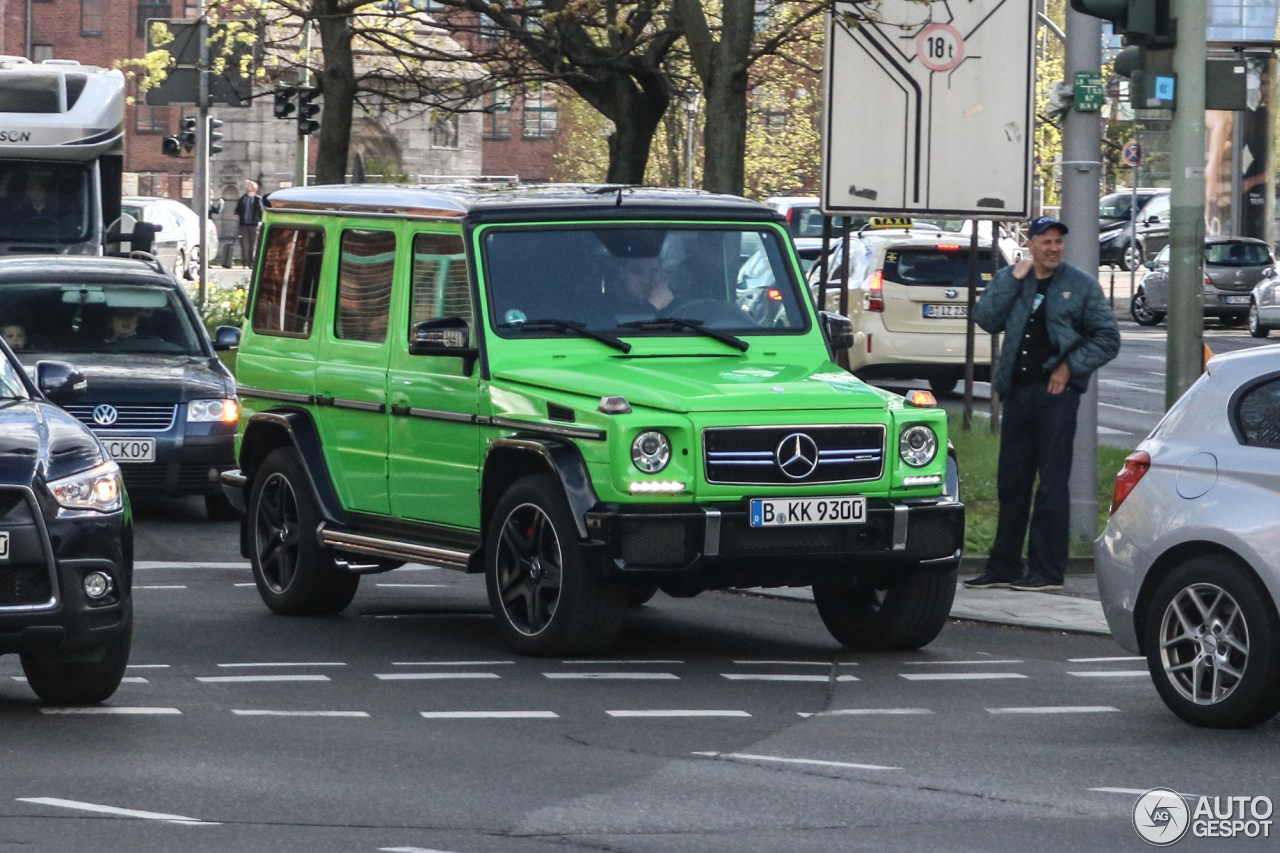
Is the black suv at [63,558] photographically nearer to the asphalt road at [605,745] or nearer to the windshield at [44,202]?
the asphalt road at [605,745]

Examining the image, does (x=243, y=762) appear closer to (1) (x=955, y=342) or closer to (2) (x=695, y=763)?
(2) (x=695, y=763)

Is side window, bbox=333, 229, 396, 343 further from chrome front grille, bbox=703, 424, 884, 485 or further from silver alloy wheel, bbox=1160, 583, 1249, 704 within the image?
silver alloy wheel, bbox=1160, 583, 1249, 704

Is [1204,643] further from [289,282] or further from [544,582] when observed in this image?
[289,282]

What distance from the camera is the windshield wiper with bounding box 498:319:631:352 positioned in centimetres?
1072

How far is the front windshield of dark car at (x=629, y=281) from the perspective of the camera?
1088 centimetres

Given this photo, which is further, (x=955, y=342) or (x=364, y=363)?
(x=955, y=342)

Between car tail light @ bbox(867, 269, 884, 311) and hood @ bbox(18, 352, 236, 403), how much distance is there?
944 centimetres

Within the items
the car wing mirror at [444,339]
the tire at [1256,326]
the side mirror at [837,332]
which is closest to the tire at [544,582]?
the car wing mirror at [444,339]

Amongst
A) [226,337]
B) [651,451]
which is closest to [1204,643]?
[651,451]

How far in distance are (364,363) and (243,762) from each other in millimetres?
3973

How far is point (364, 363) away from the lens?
11.5 meters

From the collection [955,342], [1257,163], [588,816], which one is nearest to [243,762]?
[588,816]

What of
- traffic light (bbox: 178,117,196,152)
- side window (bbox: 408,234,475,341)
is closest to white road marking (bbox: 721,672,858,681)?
side window (bbox: 408,234,475,341)

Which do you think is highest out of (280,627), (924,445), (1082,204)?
(1082,204)
